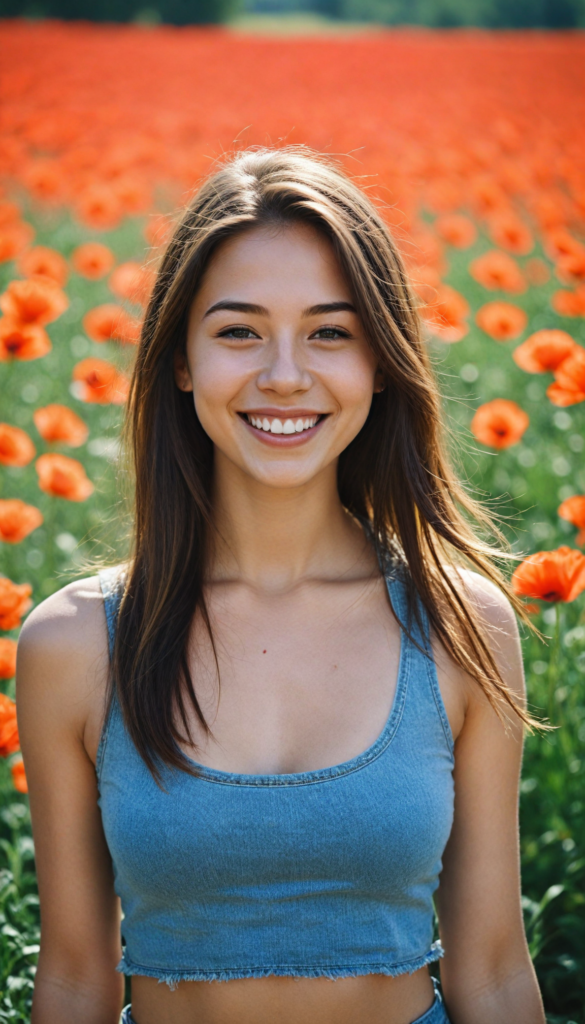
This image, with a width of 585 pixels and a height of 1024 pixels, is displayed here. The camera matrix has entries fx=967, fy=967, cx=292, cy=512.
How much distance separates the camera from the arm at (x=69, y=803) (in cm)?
173

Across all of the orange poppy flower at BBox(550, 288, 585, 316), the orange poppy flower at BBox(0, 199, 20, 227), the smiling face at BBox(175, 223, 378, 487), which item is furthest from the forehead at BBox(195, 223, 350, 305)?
the orange poppy flower at BBox(0, 199, 20, 227)

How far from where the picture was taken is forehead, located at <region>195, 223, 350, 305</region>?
5.66ft

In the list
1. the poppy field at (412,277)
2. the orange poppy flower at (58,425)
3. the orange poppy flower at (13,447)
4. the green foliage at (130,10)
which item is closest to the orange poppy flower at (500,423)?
the poppy field at (412,277)

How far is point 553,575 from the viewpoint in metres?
2.19

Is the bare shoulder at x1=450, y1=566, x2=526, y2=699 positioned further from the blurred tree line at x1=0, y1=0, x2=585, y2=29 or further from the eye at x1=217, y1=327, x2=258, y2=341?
the blurred tree line at x1=0, y1=0, x2=585, y2=29

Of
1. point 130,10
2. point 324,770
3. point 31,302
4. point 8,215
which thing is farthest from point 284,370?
point 130,10

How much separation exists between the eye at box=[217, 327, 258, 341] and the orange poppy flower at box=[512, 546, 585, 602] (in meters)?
0.86

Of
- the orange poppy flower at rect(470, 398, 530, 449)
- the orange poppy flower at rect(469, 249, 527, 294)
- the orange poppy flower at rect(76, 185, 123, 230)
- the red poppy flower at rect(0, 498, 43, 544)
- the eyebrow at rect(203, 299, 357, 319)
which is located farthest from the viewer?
the orange poppy flower at rect(76, 185, 123, 230)

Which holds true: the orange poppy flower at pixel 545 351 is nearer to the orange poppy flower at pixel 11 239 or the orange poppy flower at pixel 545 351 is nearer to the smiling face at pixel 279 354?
the smiling face at pixel 279 354

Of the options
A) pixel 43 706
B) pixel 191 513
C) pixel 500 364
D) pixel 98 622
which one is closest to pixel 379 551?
pixel 191 513

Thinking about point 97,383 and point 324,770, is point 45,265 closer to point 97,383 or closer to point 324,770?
point 97,383

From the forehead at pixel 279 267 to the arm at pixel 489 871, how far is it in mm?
696

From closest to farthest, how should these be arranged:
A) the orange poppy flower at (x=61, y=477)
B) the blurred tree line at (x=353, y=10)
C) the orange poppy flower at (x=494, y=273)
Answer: the orange poppy flower at (x=61, y=477) → the orange poppy flower at (x=494, y=273) → the blurred tree line at (x=353, y=10)

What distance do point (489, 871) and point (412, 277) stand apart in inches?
69.1
